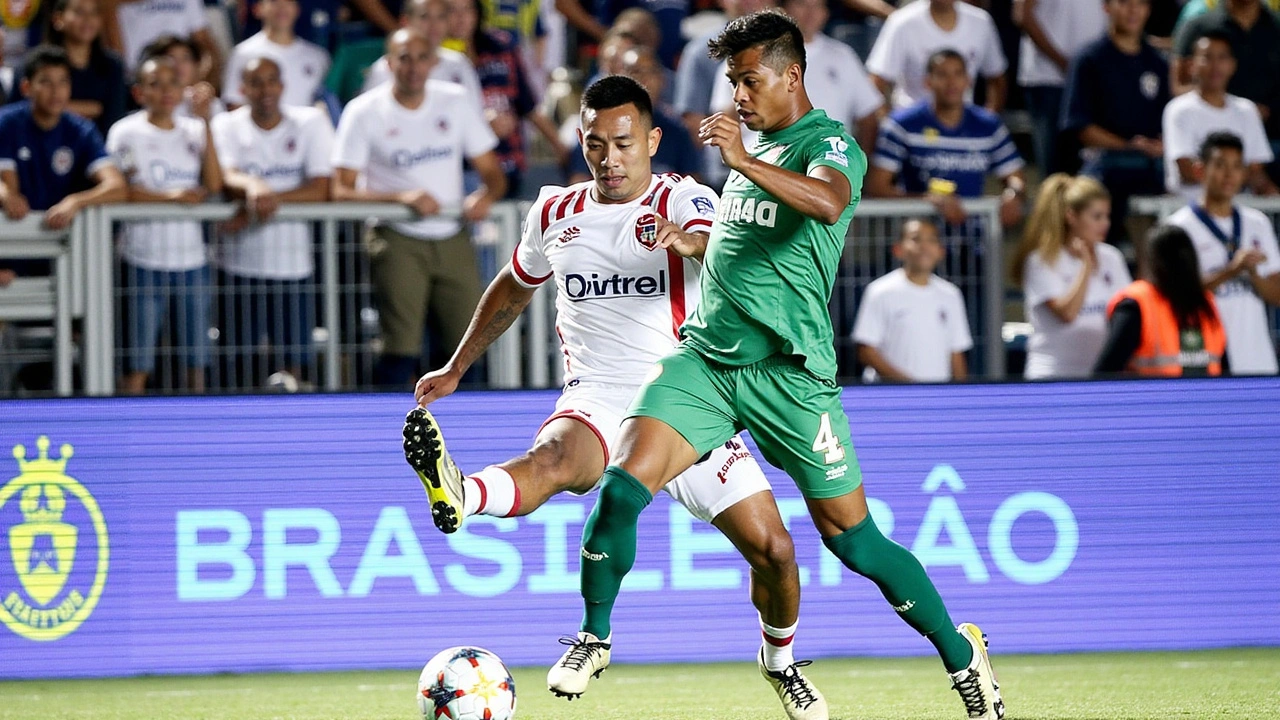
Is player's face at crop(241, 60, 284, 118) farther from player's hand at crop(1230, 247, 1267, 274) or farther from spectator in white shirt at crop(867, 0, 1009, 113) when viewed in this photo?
player's hand at crop(1230, 247, 1267, 274)

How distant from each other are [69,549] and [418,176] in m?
3.06

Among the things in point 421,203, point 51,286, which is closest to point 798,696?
point 421,203

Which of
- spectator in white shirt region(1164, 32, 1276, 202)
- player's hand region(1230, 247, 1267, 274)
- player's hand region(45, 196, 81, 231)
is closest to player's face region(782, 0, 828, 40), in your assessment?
spectator in white shirt region(1164, 32, 1276, 202)

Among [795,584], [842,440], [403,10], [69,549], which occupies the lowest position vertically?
[69,549]

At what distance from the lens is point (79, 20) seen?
35.1 feet

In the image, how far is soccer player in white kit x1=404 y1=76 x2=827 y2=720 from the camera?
6258 mm

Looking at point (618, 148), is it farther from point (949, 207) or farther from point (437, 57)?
point (437, 57)

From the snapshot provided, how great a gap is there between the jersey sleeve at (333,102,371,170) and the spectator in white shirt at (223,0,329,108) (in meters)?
1.13

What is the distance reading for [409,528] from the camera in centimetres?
864

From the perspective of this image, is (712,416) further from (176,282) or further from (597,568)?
(176,282)

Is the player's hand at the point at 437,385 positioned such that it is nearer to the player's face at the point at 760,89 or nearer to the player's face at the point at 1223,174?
the player's face at the point at 760,89

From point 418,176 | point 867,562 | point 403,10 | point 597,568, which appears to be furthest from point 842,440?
point 403,10

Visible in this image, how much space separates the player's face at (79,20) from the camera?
1067 cm

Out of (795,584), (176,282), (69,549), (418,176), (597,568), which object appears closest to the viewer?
(597,568)
